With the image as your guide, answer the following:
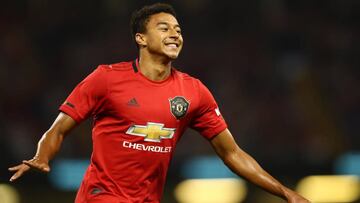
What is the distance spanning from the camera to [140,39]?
6.12m

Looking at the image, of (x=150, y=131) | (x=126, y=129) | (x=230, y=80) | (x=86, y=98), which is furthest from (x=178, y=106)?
(x=230, y=80)

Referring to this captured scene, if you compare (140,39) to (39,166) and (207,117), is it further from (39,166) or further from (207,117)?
(39,166)

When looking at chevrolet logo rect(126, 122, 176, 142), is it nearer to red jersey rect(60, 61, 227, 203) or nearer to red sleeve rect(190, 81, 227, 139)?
red jersey rect(60, 61, 227, 203)

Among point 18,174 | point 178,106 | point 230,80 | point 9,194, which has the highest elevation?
point 178,106

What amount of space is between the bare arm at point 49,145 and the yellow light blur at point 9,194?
3.51 meters

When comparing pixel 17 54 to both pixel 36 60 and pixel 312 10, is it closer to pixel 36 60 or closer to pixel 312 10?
pixel 36 60

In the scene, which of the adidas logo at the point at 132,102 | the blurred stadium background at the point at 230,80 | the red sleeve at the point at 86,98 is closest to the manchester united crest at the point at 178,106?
Result: the adidas logo at the point at 132,102

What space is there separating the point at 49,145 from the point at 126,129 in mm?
549

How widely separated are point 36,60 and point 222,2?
382 centimetres

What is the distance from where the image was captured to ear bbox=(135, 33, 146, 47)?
6090mm

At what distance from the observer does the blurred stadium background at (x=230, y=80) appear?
382 inches

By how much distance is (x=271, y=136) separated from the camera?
38.5 feet

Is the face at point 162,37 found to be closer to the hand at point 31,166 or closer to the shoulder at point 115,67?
the shoulder at point 115,67

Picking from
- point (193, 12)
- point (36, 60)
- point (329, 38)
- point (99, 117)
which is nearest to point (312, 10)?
point (329, 38)
